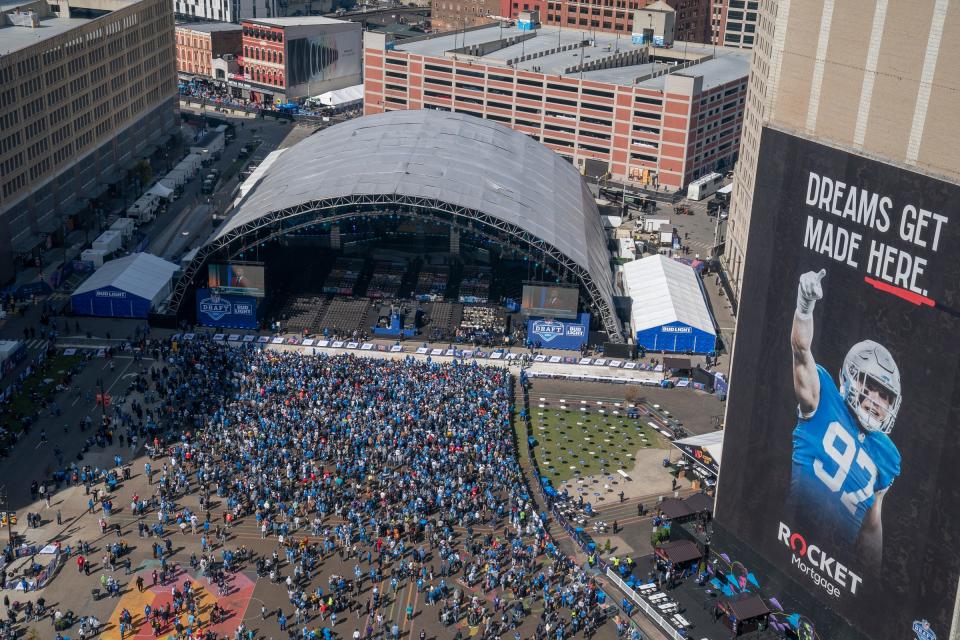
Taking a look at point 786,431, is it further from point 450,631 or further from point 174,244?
point 174,244

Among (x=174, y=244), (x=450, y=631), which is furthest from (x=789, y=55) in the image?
(x=174, y=244)

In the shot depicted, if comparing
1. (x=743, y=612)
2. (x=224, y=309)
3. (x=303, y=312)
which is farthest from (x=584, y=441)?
(x=224, y=309)

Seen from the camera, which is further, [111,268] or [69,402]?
[111,268]

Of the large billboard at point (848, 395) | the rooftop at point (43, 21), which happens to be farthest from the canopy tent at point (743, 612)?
the rooftop at point (43, 21)

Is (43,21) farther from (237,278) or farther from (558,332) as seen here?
(558,332)

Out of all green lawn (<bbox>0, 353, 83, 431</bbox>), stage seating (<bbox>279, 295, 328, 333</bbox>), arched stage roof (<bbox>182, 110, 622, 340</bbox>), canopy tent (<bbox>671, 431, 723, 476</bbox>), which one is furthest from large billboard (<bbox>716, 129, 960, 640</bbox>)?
green lawn (<bbox>0, 353, 83, 431</bbox>)
